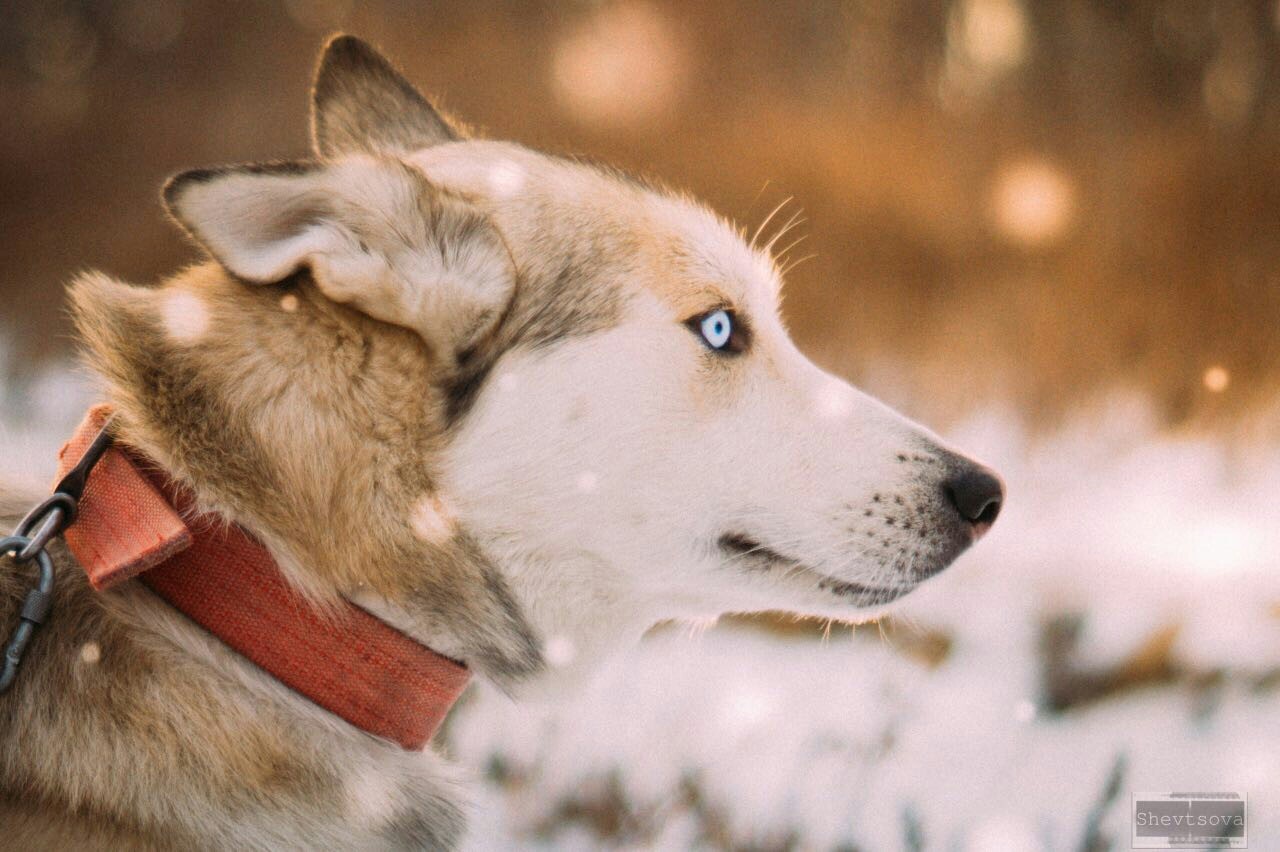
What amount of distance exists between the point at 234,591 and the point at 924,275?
1996mm

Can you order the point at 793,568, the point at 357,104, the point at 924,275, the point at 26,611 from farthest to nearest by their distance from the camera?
the point at 924,275 < the point at 357,104 < the point at 793,568 < the point at 26,611

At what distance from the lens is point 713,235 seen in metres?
1.47

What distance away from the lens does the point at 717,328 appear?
1347 millimetres

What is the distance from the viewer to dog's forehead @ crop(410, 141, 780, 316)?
1326mm

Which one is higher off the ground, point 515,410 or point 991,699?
point 991,699

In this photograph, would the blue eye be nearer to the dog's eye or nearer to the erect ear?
the dog's eye

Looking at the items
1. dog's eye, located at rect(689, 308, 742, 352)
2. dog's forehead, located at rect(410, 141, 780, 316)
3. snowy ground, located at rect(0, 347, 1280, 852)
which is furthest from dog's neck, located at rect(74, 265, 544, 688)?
snowy ground, located at rect(0, 347, 1280, 852)

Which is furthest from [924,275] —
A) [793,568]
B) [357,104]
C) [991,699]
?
[357,104]

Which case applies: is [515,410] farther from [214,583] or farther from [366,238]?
[214,583]

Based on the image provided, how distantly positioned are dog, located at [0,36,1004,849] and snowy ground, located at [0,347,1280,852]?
0.86 m

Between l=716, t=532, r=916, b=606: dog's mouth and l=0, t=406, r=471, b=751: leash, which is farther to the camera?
l=716, t=532, r=916, b=606: dog's mouth

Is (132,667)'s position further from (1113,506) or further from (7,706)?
(1113,506)

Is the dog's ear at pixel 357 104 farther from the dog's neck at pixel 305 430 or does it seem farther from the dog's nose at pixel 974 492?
the dog's nose at pixel 974 492

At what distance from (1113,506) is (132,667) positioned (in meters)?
2.29
